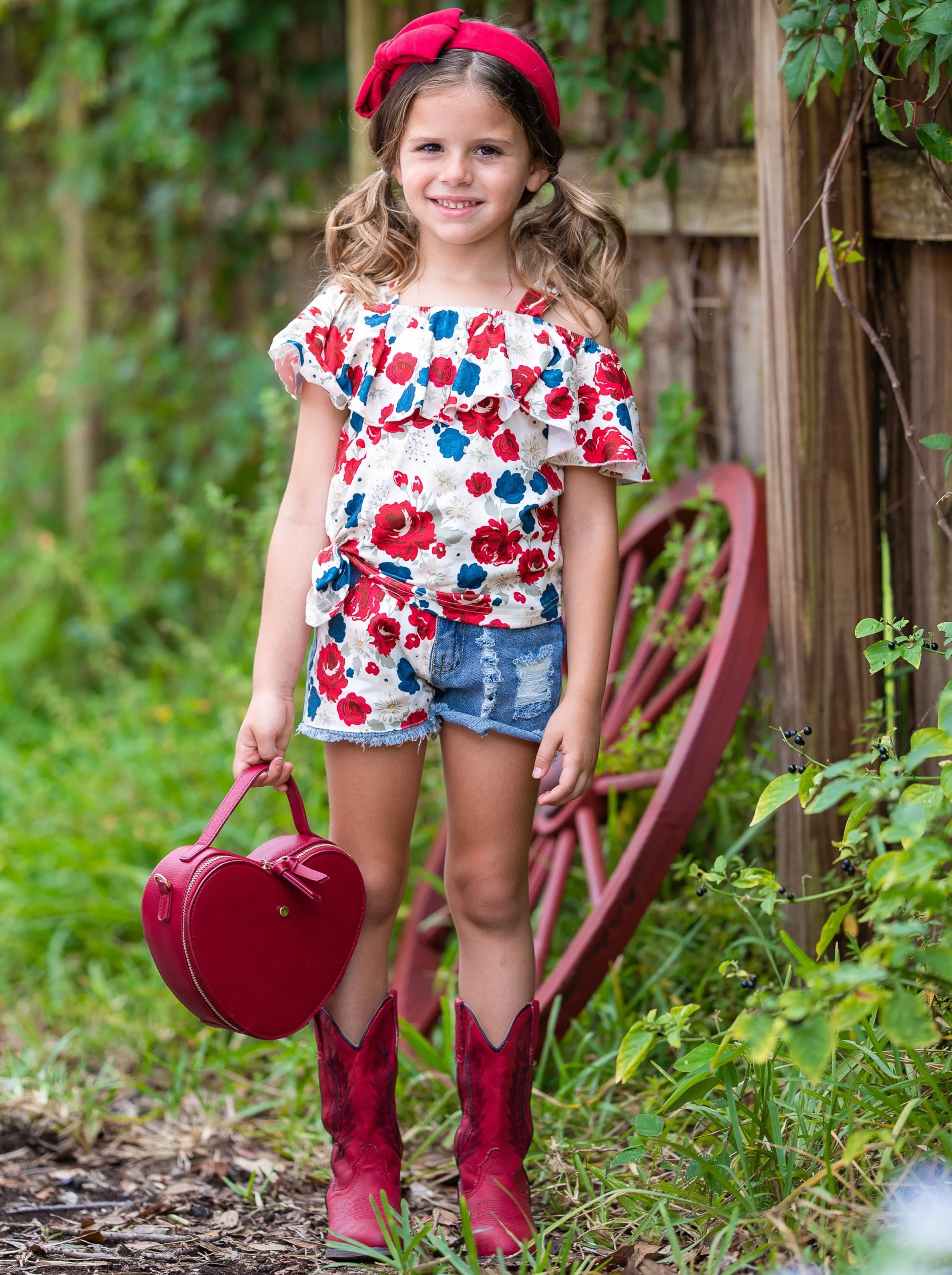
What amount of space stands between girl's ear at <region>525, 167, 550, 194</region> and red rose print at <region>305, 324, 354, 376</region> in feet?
1.09

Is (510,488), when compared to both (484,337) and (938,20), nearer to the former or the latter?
(484,337)

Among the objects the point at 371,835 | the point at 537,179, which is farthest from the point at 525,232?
the point at 371,835

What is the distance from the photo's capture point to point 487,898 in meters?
1.96

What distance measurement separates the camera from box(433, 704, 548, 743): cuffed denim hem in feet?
6.29

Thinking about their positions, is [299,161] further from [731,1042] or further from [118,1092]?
[731,1042]

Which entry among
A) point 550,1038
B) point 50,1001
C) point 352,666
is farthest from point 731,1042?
point 50,1001

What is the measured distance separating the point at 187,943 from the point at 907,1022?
0.86m

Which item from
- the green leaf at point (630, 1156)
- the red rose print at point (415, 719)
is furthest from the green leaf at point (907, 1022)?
the red rose print at point (415, 719)

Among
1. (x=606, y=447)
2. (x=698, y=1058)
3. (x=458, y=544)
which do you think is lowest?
(x=698, y=1058)

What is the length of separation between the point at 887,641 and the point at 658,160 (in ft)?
4.62

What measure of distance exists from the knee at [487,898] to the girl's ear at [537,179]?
97 cm

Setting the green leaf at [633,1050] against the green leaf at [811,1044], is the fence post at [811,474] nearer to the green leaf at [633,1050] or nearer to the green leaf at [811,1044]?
the green leaf at [633,1050]

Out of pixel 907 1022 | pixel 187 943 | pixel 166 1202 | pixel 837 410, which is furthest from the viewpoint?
pixel 837 410

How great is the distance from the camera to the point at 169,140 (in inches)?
165
